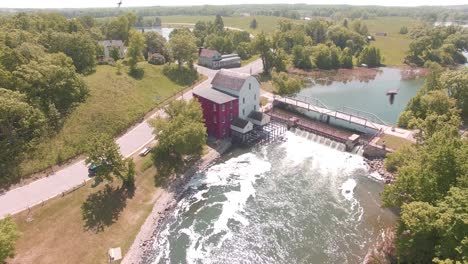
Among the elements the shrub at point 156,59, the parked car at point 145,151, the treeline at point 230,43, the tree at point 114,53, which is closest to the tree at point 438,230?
the parked car at point 145,151

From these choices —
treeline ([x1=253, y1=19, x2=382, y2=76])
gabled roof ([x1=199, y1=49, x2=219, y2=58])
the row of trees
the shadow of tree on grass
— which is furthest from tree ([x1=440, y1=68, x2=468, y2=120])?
the row of trees

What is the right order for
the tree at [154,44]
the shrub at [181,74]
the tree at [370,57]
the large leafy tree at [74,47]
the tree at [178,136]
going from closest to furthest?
1. the tree at [178,136]
2. the large leafy tree at [74,47]
3. the shrub at [181,74]
4. the tree at [154,44]
5. the tree at [370,57]

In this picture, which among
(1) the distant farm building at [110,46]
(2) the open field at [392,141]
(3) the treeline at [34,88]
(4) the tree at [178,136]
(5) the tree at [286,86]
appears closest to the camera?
(3) the treeline at [34,88]

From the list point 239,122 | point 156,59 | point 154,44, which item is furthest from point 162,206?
point 154,44

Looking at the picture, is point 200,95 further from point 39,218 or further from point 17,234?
point 17,234

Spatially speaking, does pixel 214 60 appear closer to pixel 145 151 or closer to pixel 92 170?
pixel 145 151

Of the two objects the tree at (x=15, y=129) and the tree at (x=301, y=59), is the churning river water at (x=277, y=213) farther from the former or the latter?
the tree at (x=301, y=59)

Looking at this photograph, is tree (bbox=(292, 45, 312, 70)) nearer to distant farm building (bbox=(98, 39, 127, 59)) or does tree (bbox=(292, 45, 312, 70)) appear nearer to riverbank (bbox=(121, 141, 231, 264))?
distant farm building (bbox=(98, 39, 127, 59))
